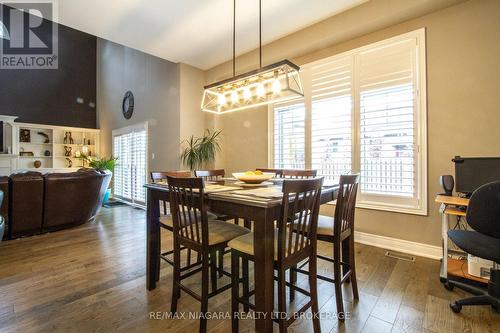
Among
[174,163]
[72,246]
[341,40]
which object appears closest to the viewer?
[72,246]

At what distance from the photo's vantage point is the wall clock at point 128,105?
5926 millimetres

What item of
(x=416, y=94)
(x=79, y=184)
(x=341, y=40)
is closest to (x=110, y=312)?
(x=79, y=184)

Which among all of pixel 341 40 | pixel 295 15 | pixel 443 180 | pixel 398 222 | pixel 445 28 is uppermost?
pixel 295 15

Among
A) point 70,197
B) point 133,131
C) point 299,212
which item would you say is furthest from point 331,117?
point 133,131

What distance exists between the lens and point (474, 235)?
5.87 ft

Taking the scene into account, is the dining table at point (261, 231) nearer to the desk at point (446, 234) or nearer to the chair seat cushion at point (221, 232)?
the chair seat cushion at point (221, 232)

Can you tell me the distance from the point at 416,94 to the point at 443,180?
1.04 m

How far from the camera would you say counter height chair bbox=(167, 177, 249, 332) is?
1499 millimetres

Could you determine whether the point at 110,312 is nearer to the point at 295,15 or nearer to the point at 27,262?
the point at 27,262

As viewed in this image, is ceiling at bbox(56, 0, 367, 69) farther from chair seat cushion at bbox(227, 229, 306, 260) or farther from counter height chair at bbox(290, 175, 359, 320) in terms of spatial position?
chair seat cushion at bbox(227, 229, 306, 260)

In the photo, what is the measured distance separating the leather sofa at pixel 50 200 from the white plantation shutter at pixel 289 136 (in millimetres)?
2945

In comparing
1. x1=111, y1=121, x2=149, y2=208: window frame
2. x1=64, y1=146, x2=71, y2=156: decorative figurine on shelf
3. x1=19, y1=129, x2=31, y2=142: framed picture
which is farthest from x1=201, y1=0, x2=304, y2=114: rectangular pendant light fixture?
x1=19, y1=129, x2=31, y2=142: framed picture

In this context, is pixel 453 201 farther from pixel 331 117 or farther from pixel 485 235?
pixel 331 117

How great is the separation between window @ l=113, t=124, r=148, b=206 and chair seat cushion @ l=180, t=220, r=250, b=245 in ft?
13.4
